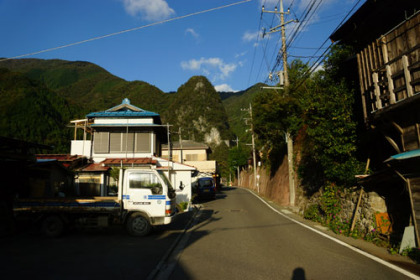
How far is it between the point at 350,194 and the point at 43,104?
229 ft

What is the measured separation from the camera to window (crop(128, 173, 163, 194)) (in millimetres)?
10234

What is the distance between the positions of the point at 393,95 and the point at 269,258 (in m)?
6.45

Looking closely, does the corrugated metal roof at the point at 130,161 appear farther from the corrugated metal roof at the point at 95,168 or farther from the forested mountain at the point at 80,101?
the forested mountain at the point at 80,101

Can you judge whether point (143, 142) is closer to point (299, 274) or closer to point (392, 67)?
point (392, 67)

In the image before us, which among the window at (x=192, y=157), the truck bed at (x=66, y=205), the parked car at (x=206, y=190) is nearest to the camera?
the truck bed at (x=66, y=205)

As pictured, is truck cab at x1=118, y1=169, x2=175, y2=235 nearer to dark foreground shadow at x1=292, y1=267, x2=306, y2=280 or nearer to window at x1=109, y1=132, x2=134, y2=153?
dark foreground shadow at x1=292, y1=267, x2=306, y2=280

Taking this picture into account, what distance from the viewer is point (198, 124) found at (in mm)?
118062

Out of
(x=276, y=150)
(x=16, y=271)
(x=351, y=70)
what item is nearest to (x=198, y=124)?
(x=276, y=150)

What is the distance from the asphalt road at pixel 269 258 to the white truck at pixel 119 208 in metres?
1.69

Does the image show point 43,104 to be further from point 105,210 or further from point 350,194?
point 350,194

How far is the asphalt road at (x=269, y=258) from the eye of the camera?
5559 millimetres

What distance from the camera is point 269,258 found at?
22.1 feet

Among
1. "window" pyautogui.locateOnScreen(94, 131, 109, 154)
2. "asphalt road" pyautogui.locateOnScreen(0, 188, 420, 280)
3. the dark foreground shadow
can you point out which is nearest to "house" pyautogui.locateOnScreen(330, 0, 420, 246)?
"asphalt road" pyautogui.locateOnScreen(0, 188, 420, 280)

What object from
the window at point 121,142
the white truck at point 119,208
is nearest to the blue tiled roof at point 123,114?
the window at point 121,142
